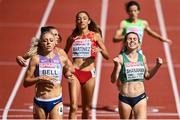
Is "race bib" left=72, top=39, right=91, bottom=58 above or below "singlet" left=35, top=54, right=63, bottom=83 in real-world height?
above

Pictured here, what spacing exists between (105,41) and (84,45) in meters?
6.25

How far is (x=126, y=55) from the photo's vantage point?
7852mm

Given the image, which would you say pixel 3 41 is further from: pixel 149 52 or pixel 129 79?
pixel 129 79

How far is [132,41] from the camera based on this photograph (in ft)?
25.4

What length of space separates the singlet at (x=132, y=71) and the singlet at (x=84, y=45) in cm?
131

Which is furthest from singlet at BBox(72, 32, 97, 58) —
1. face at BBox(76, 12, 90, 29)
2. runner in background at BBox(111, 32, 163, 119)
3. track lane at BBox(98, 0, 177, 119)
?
track lane at BBox(98, 0, 177, 119)

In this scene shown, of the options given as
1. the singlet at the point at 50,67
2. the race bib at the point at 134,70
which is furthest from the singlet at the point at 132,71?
the singlet at the point at 50,67

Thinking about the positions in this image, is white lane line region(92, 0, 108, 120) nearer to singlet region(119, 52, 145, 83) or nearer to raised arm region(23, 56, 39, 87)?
singlet region(119, 52, 145, 83)

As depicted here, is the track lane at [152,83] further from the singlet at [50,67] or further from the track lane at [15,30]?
the singlet at [50,67]

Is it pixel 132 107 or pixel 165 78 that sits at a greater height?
pixel 165 78

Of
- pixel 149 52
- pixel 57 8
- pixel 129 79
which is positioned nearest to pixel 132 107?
pixel 129 79

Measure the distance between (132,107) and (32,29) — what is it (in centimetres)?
899

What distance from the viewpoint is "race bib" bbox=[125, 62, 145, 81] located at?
25.4 feet

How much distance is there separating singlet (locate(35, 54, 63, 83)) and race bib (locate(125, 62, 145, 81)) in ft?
2.83
